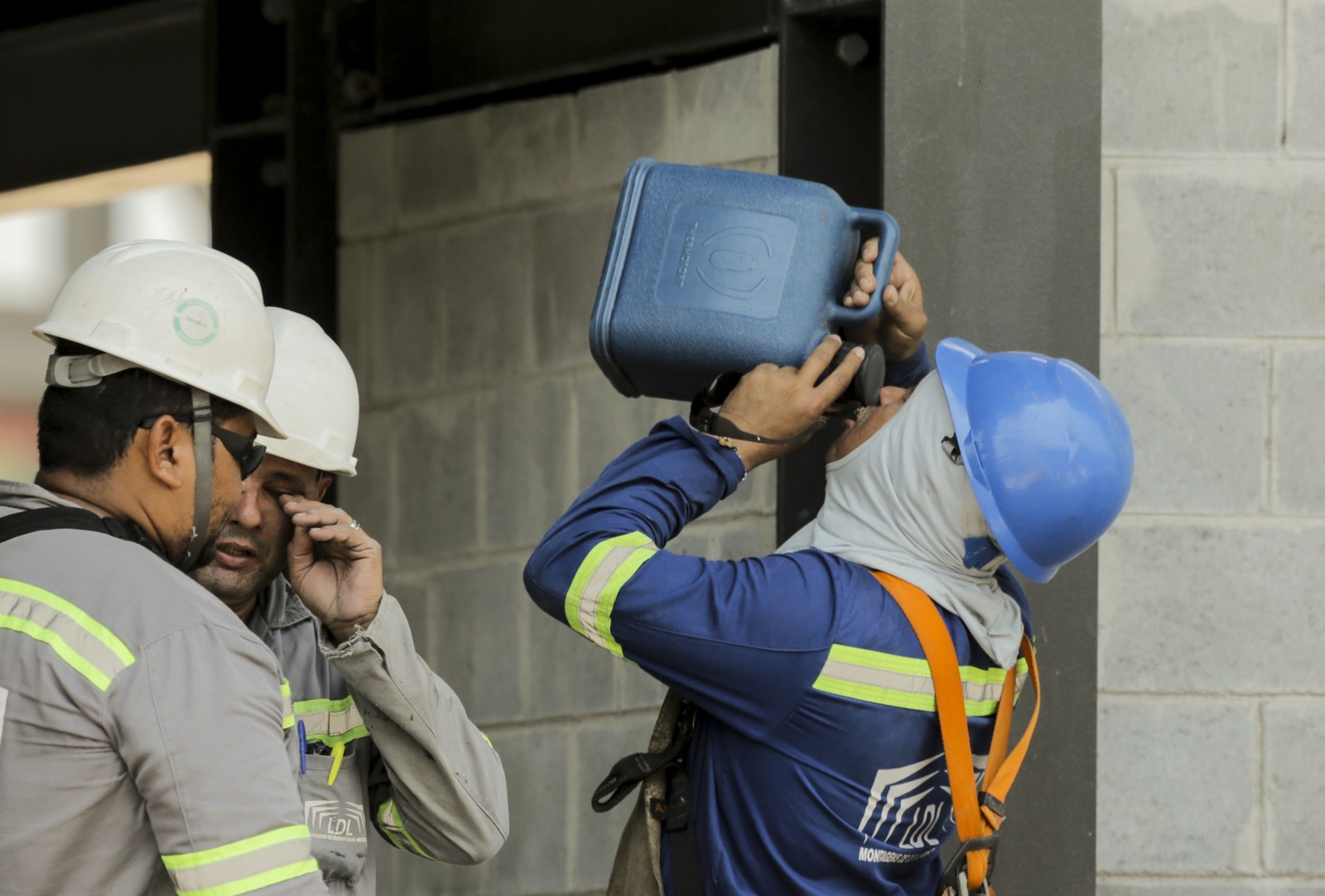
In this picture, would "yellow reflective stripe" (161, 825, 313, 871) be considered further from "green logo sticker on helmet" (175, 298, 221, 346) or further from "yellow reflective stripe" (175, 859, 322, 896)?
"green logo sticker on helmet" (175, 298, 221, 346)

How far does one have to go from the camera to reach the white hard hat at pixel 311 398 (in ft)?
10.2

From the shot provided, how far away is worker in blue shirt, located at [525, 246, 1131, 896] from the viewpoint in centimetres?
267

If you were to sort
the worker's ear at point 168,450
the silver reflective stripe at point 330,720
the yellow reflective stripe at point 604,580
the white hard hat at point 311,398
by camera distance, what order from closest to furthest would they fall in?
the worker's ear at point 168,450
the yellow reflective stripe at point 604,580
the silver reflective stripe at point 330,720
the white hard hat at point 311,398

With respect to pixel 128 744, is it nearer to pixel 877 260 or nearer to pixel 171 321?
pixel 171 321

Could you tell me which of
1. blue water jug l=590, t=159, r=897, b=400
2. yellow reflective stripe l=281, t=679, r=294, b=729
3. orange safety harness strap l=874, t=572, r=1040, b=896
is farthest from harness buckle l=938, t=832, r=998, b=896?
yellow reflective stripe l=281, t=679, r=294, b=729

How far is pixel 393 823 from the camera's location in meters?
2.92

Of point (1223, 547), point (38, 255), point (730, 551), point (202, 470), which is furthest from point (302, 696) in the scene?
point (38, 255)

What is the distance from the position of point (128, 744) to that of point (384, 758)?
877mm

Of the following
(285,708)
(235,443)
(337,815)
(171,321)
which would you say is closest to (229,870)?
(285,708)

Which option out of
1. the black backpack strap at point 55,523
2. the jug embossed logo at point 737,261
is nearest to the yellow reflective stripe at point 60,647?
the black backpack strap at point 55,523

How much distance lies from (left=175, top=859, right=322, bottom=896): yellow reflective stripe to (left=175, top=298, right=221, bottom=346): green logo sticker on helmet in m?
0.72

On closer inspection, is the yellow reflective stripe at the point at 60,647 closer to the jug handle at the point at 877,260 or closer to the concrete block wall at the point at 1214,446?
the jug handle at the point at 877,260

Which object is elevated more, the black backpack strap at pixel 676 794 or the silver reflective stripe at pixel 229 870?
the silver reflective stripe at pixel 229 870

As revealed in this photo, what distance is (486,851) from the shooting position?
9.61 feet
